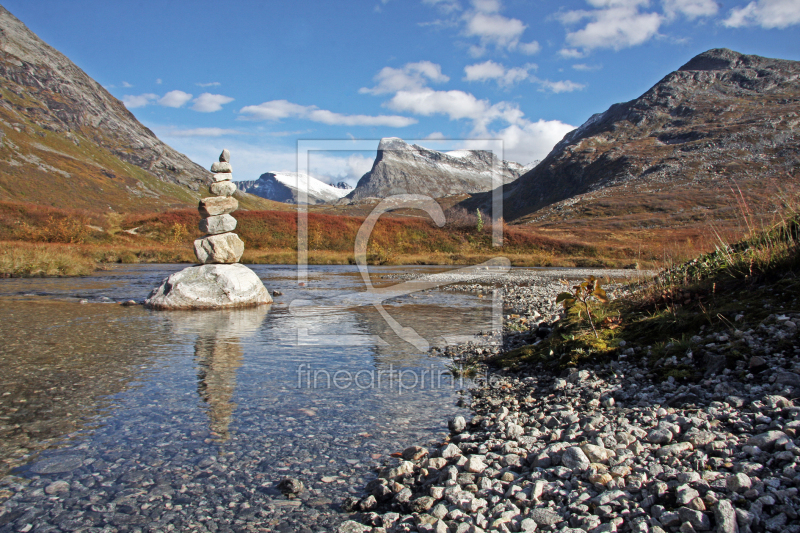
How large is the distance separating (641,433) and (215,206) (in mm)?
18594

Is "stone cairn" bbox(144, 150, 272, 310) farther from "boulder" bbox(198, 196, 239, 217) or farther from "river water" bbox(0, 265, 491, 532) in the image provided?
"river water" bbox(0, 265, 491, 532)

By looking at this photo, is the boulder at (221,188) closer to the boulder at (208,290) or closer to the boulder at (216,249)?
the boulder at (216,249)

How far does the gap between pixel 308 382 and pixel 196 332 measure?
6.26 metres

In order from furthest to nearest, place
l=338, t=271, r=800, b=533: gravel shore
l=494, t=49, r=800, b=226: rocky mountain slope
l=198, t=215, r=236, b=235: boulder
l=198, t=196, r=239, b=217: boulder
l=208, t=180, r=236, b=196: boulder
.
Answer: l=494, t=49, r=800, b=226: rocky mountain slope, l=208, t=180, r=236, b=196: boulder, l=198, t=196, r=239, b=217: boulder, l=198, t=215, r=236, b=235: boulder, l=338, t=271, r=800, b=533: gravel shore

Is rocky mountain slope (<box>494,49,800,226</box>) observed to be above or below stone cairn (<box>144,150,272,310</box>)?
above

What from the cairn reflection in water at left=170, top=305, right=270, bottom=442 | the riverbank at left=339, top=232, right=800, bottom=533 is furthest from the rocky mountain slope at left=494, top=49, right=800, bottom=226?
the cairn reflection in water at left=170, top=305, right=270, bottom=442

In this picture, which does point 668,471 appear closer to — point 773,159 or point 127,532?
point 127,532

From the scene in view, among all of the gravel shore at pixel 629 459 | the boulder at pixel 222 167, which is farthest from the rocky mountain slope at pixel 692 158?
the gravel shore at pixel 629 459

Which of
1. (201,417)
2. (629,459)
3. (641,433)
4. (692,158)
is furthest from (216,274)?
(692,158)

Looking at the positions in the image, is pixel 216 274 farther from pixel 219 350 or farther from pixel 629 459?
pixel 629 459

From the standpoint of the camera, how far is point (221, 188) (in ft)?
64.5

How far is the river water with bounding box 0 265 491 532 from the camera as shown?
4.28 m

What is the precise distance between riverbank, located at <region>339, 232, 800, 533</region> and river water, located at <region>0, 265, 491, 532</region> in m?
0.77

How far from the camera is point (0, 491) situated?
4434 millimetres
